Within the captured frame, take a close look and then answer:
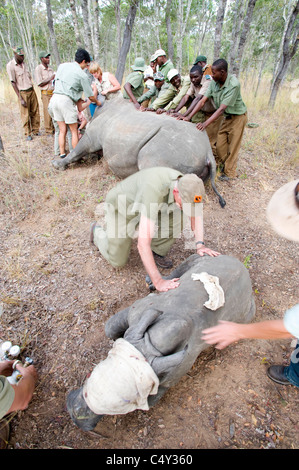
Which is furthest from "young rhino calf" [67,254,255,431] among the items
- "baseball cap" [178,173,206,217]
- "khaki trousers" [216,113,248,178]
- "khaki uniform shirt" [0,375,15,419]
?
"khaki trousers" [216,113,248,178]

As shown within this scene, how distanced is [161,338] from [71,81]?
443 cm

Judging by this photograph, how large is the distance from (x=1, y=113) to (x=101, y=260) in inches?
262

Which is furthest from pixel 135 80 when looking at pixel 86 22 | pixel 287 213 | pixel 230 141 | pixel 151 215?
pixel 287 213

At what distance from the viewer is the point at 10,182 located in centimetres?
405

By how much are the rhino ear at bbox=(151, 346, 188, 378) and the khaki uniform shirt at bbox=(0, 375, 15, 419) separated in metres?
0.90

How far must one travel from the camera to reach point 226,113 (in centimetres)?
436

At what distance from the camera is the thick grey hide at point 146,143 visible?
143 inches

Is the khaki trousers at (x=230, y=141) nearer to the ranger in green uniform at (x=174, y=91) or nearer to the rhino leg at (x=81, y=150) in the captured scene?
the ranger in green uniform at (x=174, y=91)

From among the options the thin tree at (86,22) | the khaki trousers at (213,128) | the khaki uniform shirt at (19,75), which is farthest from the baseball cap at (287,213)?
the thin tree at (86,22)

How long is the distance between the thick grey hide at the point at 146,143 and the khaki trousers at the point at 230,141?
0.72 meters

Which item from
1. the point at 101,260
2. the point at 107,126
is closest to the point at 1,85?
the point at 107,126

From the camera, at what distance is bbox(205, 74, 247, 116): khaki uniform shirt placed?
13.0 ft
